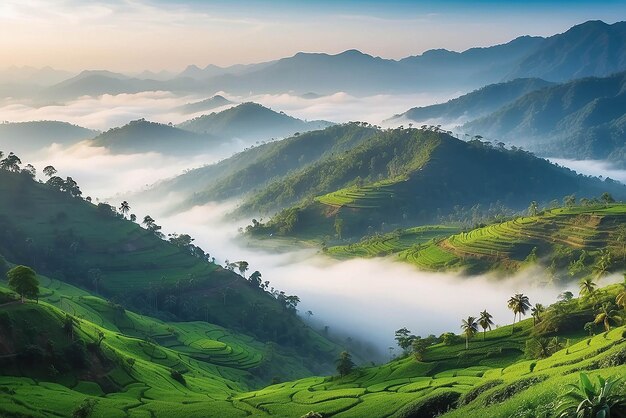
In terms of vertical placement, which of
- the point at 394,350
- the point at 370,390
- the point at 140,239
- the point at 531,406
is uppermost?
the point at 140,239

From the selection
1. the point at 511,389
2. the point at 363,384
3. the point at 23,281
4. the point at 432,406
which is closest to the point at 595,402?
the point at 511,389

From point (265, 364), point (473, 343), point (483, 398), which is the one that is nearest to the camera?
point (483, 398)

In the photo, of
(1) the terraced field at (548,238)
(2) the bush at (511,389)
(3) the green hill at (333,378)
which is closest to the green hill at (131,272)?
(1) the terraced field at (548,238)

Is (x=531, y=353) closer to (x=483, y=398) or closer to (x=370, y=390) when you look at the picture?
(x=370, y=390)

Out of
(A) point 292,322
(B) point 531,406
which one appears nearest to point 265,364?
(A) point 292,322

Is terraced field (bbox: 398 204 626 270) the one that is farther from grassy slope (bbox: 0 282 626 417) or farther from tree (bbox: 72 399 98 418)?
tree (bbox: 72 399 98 418)

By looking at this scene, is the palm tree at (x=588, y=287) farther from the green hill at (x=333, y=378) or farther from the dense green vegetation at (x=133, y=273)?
the dense green vegetation at (x=133, y=273)

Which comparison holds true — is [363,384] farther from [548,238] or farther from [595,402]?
[548,238]
